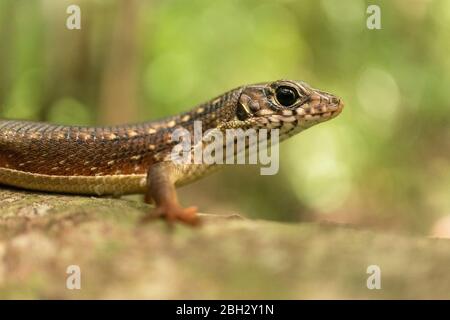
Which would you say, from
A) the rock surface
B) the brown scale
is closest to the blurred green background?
the brown scale

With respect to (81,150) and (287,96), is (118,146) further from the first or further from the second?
(287,96)

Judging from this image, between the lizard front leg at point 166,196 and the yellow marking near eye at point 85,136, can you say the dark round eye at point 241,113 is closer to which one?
the lizard front leg at point 166,196

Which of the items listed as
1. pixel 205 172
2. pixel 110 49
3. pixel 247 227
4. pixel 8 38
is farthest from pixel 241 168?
Result: pixel 247 227

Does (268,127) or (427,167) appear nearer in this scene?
(268,127)

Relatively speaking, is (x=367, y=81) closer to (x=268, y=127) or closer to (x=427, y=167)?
(x=427, y=167)

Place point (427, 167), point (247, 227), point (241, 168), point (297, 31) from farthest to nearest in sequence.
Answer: point (297, 31) → point (241, 168) → point (427, 167) → point (247, 227)

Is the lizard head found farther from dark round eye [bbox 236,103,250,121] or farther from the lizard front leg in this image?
the lizard front leg

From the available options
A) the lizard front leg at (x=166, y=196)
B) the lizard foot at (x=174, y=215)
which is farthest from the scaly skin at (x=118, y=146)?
the lizard foot at (x=174, y=215)
